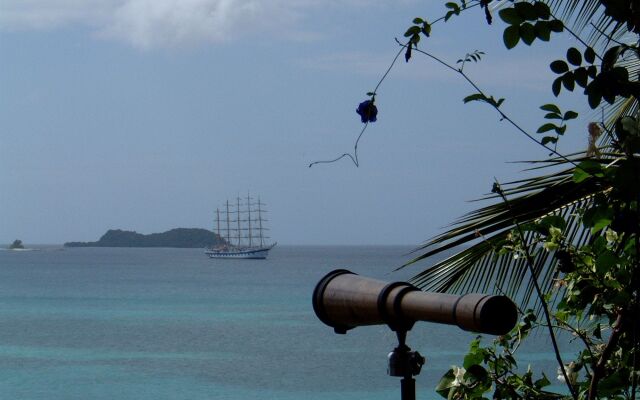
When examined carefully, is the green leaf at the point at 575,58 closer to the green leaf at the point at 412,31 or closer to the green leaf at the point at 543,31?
the green leaf at the point at 543,31

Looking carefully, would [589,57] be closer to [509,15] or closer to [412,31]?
[509,15]

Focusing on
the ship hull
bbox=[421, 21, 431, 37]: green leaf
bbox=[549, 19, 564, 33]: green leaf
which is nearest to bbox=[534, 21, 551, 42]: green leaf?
bbox=[549, 19, 564, 33]: green leaf

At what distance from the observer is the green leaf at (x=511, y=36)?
66.9 inches

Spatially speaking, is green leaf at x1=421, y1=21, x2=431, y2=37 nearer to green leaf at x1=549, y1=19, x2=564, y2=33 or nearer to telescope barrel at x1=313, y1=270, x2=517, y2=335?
green leaf at x1=549, y1=19, x2=564, y2=33

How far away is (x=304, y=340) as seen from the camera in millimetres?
31953

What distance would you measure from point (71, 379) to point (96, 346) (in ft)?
21.9

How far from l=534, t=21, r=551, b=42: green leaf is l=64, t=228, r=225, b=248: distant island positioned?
473ft

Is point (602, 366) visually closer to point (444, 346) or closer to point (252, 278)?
point (444, 346)

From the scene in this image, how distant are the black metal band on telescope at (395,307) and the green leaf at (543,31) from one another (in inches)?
19.3

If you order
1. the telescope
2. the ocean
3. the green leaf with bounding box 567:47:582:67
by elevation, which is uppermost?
the green leaf with bounding box 567:47:582:67

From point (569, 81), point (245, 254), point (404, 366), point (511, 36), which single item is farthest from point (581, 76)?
point (245, 254)

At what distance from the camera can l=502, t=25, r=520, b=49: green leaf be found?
1.70m

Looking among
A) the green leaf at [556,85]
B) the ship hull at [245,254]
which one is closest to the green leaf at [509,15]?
the green leaf at [556,85]

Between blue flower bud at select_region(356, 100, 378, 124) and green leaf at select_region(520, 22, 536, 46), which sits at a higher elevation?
green leaf at select_region(520, 22, 536, 46)
